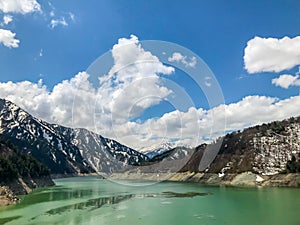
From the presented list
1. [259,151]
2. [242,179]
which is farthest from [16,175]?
[259,151]

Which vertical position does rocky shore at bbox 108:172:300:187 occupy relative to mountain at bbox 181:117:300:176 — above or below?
below

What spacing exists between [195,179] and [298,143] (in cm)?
4328

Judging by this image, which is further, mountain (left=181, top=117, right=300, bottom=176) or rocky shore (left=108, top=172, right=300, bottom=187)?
mountain (left=181, top=117, right=300, bottom=176)

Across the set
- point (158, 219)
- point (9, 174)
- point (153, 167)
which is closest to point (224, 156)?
point (153, 167)

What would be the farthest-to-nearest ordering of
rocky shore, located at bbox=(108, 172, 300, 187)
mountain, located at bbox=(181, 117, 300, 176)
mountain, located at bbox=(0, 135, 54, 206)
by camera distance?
1. mountain, located at bbox=(181, 117, 300, 176)
2. rocky shore, located at bbox=(108, 172, 300, 187)
3. mountain, located at bbox=(0, 135, 54, 206)

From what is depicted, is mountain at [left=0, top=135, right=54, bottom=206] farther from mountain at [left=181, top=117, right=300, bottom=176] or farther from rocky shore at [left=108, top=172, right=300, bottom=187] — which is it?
mountain at [left=181, top=117, right=300, bottom=176]

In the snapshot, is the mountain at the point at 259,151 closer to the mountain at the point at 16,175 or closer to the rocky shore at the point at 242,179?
the rocky shore at the point at 242,179

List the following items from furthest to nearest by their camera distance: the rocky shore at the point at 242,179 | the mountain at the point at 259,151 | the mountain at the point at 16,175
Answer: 1. the mountain at the point at 259,151
2. the rocky shore at the point at 242,179
3. the mountain at the point at 16,175

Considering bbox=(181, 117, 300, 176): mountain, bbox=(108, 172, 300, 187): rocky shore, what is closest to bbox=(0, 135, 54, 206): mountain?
bbox=(108, 172, 300, 187): rocky shore

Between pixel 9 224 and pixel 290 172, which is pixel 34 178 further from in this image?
pixel 290 172

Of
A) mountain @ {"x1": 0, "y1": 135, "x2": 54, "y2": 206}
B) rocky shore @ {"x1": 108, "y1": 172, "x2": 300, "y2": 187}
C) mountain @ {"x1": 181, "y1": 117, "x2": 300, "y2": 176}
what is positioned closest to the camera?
mountain @ {"x1": 0, "y1": 135, "x2": 54, "y2": 206}

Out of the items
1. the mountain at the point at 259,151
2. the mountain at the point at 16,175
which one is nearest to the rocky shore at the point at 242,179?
the mountain at the point at 259,151

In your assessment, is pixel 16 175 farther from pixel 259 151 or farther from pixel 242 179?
pixel 259 151

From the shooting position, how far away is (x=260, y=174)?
98.6 m
